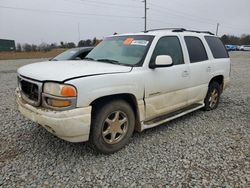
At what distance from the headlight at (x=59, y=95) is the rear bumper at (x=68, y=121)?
74mm

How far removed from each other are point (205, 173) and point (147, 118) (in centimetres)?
118

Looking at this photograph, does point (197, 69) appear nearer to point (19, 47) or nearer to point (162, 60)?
point (162, 60)

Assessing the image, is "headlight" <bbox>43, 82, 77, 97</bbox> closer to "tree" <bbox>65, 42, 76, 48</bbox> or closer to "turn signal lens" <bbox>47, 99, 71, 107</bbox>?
"turn signal lens" <bbox>47, 99, 71, 107</bbox>

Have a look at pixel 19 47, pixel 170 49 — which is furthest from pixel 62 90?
pixel 19 47

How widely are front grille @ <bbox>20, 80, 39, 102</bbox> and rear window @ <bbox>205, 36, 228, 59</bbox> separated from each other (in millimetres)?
3826

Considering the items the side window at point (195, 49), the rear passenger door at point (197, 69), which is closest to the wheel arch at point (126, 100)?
the rear passenger door at point (197, 69)

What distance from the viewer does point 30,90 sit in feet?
9.73

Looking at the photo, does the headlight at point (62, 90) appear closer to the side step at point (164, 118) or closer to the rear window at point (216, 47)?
the side step at point (164, 118)

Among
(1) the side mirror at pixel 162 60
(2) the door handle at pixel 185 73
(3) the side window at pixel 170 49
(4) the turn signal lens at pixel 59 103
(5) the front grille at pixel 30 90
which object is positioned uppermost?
(3) the side window at pixel 170 49

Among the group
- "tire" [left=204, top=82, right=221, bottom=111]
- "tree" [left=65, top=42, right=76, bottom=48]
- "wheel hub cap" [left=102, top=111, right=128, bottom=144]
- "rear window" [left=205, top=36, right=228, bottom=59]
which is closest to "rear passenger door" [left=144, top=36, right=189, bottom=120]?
"wheel hub cap" [left=102, top=111, right=128, bottom=144]

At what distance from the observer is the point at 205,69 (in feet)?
14.8

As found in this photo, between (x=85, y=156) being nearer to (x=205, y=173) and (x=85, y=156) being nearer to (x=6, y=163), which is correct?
(x=6, y=163)

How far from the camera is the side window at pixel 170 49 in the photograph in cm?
362

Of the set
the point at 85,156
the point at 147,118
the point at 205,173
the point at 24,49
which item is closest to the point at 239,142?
the point at 205,173
